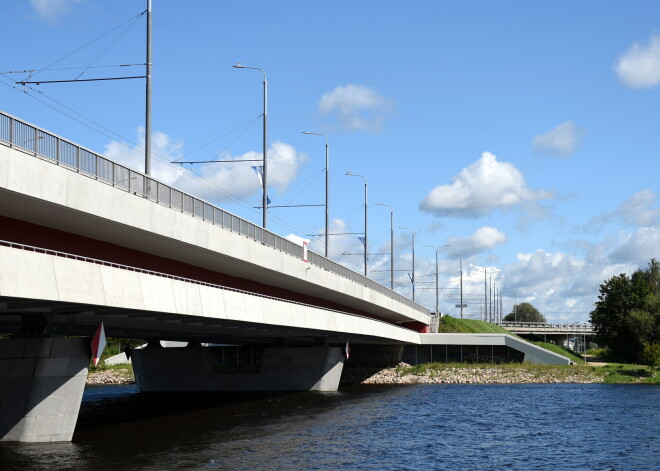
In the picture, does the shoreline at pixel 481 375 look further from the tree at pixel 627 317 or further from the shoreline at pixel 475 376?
the tree at pixel 627 317

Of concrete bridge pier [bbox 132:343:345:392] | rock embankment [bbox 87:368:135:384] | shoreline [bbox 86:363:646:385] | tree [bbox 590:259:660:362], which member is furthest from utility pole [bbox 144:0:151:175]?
tree [bbox 590:259:660:362]

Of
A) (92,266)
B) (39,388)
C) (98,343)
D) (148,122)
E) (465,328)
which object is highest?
(148,122)

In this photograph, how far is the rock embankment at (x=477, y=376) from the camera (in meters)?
94.7

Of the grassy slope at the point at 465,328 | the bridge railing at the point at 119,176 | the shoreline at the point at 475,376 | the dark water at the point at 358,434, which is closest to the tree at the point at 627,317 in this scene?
the grassy slope at the point at 465,328

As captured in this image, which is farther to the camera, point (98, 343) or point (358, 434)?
point (358, 434)

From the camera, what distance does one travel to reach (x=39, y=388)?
34.3 meters

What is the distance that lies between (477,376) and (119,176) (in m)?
66.4

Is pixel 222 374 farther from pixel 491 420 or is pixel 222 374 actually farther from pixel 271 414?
pixel 491 420

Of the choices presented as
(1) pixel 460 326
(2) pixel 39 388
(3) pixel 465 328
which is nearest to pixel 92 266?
(2) pixel 39 388

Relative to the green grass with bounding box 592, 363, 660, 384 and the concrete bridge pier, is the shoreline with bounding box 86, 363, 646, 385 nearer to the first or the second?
the green grass with bounding box 592, 363, 660, 384

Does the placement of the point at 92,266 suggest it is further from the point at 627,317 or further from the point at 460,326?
the point at 460,326

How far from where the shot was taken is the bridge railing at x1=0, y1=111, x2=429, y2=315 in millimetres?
30663

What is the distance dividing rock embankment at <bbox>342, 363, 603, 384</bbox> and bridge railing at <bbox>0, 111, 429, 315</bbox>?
43.1m

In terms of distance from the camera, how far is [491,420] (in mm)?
51875
